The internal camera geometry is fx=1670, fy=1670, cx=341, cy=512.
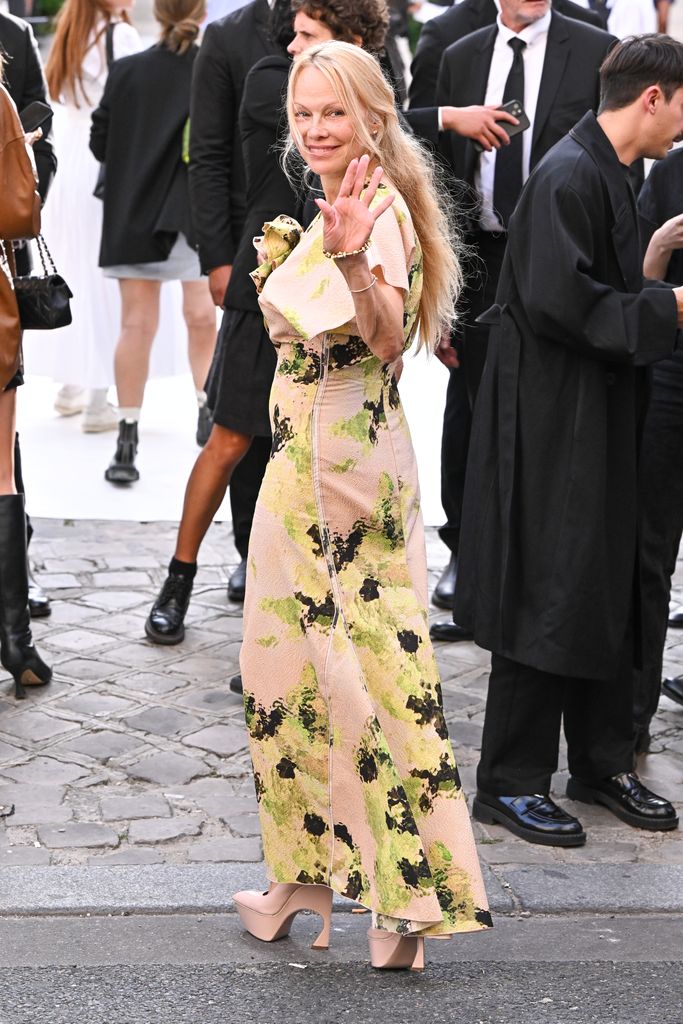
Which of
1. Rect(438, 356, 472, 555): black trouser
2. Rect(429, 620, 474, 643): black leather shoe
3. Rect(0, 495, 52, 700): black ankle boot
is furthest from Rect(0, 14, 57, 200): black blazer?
Rect(429, 620, 474, 643): black leather shoe

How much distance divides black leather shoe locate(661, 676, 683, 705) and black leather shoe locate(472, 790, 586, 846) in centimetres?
108

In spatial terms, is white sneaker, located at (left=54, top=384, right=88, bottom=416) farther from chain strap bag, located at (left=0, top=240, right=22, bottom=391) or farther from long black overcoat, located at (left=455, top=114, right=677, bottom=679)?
long black overcoat, located at (left=455, top=114, right=677, bottom=679)

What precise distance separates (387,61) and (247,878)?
248 centimetres

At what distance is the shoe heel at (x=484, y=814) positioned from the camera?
Answer: 14.8ft

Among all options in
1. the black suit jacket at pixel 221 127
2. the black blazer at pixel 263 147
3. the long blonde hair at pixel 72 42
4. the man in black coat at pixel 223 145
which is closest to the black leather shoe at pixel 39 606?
the man in black coat at pixel 223 145

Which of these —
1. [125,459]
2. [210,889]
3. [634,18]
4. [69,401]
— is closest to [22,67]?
[125,459]

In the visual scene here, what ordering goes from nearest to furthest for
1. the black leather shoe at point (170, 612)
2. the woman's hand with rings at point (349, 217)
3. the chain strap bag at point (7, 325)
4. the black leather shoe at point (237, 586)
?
the woman's hand with rings at point (349, 217) → the chain strap bag at point (7, 325) → the black leather shoe at point (170, 612) → the black leather shoe at point (237, 586)

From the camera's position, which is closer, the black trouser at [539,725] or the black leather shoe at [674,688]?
the black trouser at [539,725]

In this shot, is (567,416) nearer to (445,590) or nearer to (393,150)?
(393,150)

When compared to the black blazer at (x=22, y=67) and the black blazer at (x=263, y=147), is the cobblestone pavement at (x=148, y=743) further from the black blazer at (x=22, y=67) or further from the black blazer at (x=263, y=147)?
the black blazer at (x=22, y=67)

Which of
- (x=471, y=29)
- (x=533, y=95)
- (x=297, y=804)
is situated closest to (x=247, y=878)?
(x=297, y=804)

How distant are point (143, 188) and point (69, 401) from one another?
1.95 meters

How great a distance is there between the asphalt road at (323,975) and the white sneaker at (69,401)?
6.18 meters

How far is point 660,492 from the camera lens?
501 centimetres
